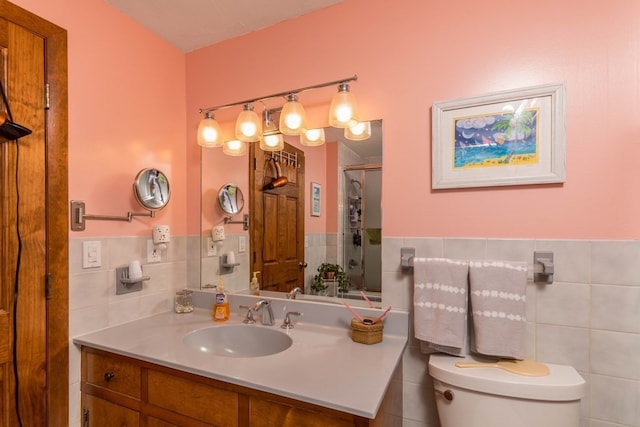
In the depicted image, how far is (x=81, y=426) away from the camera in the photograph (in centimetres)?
133

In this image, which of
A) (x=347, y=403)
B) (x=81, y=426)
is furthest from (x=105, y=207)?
(x=347, y=403)

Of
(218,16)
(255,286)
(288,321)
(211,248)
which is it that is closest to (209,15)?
(218,16)

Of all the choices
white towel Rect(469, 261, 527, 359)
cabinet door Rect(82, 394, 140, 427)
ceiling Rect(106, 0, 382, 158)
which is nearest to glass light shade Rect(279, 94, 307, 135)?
ceiling Rect(106, 0, 382, 158)

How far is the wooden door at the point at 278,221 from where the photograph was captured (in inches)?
62.6

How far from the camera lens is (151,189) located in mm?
1591

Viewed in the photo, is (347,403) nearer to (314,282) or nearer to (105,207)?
(314,282)

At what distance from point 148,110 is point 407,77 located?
4.24 feet

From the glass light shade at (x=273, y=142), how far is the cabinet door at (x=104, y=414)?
1253mm

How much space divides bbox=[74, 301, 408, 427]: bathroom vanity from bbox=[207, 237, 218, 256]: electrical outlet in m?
0.41

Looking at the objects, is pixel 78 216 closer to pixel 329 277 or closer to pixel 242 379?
pixel 242 379

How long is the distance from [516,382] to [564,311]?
327 mm

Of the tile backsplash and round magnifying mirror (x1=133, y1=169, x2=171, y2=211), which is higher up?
round magnifying mirror (x1=133, y1=169, x2=171, y2=211)

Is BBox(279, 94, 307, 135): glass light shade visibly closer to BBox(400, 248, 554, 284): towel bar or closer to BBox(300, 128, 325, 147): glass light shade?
BBox(300, 128, 325, 147): glass light shade

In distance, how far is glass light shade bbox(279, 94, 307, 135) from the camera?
1420 mm
